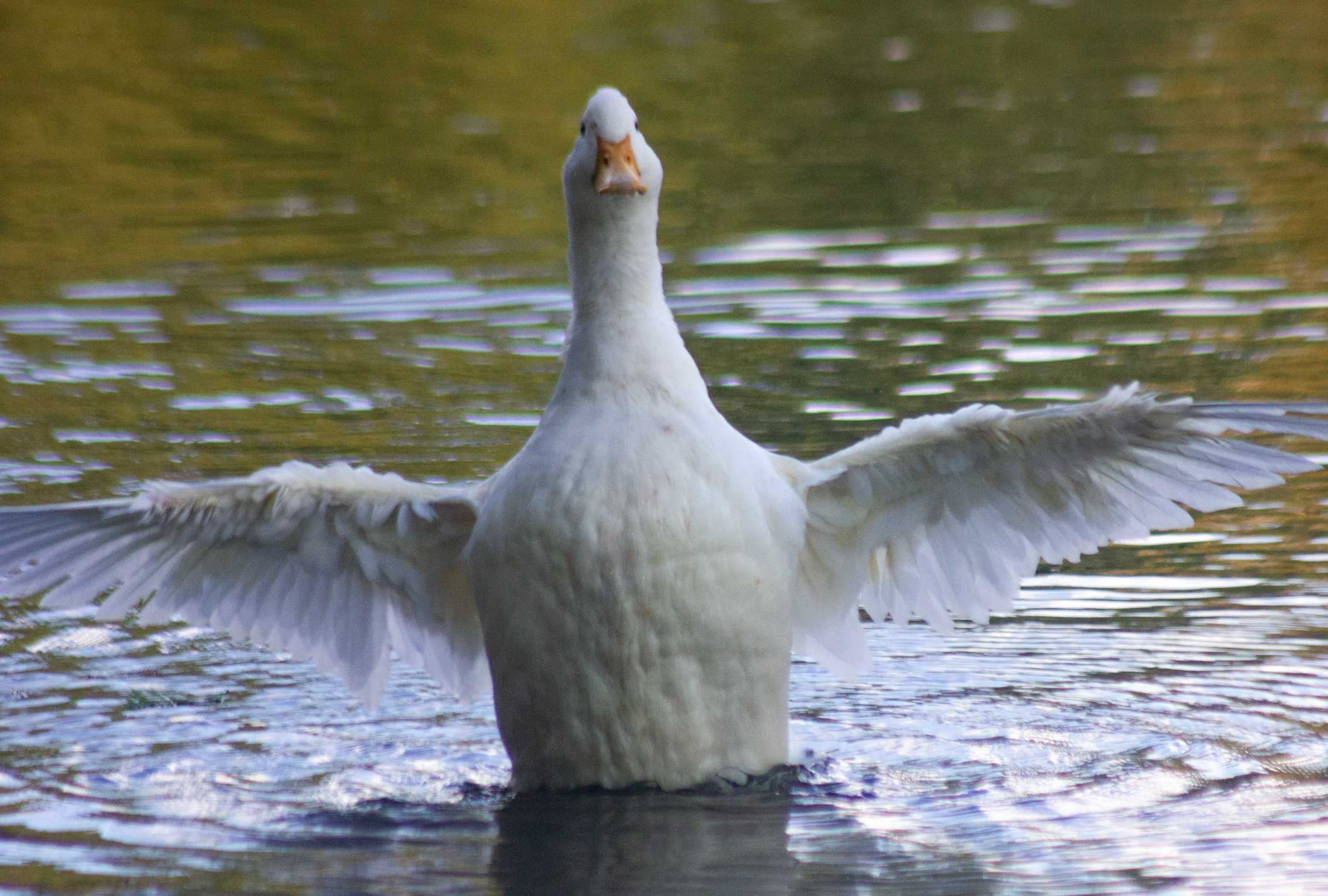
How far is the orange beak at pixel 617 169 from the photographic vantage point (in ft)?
22.0

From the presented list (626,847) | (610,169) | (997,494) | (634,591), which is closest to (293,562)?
(634,591)

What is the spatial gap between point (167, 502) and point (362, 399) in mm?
5046

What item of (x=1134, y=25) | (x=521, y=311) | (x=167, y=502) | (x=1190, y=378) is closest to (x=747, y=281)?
(x=521, y=311)

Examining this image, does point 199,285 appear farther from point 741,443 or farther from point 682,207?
point 741,443

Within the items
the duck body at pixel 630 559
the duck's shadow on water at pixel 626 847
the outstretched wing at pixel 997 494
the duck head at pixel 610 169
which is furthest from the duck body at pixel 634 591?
the duck head at pixel 610 169

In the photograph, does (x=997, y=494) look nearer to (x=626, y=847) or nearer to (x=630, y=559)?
(x=630, y=559)

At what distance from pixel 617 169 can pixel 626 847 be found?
218 centimetres

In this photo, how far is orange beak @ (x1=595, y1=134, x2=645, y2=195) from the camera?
672 cm

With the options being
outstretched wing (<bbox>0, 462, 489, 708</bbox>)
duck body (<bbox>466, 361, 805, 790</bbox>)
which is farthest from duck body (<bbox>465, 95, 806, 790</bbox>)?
outstretched wing (<bbox>0, 462, 489, 708</bbox>)

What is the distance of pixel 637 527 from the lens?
21.7 feet

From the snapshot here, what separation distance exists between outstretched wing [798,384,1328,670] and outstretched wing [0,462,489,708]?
4.40ft

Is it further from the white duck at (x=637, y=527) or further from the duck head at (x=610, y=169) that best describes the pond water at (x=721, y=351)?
the duck head at (x=610, y=169)

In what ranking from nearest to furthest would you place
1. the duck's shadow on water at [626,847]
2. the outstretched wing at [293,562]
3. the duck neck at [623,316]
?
the duck's shadow on water at [626,847], the duck neck at [623,316], the outstretched wing at [293,562]

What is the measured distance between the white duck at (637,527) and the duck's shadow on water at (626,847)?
0.16m
